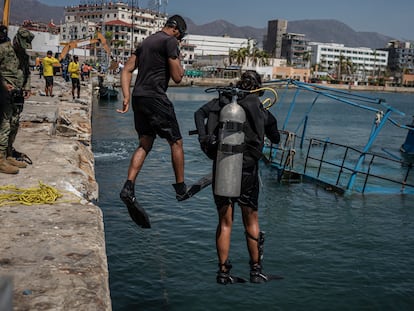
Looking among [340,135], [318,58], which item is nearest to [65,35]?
[318,58]

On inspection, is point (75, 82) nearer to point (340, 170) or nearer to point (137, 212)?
point (340, 170)

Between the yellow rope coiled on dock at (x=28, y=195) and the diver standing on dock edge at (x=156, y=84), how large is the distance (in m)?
1.60

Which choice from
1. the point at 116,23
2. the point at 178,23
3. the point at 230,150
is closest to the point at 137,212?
the point at 230,150

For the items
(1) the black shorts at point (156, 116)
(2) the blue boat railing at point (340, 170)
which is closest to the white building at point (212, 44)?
(2) the blue boat railing at point (340, 170)

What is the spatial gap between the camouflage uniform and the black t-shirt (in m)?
3.36

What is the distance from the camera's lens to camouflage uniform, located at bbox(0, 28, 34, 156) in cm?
790

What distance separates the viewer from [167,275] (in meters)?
8.51

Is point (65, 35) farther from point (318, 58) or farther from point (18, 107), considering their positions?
point (18, 107)

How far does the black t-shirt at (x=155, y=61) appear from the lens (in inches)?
214

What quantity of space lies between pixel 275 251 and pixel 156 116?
5839mm

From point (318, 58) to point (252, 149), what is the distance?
20429 centimetres

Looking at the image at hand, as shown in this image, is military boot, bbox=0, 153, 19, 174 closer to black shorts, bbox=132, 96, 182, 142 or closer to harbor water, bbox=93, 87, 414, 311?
harbor water, bbox=93, 87, 414, 311

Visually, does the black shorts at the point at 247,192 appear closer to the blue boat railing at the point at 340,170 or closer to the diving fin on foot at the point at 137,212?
the diving fin on foot at the point at 137,212

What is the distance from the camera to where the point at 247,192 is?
5.36 metres
